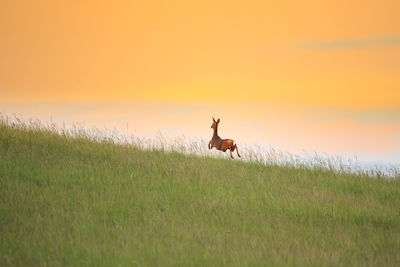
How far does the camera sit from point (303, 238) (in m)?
11.5

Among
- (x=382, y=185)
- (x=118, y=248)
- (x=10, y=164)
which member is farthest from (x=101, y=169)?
(x=382, y=185)

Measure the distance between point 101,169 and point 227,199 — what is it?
381cm

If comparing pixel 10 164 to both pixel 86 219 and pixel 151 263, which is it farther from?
pixel 151 263

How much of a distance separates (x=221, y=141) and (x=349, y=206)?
4763 mm

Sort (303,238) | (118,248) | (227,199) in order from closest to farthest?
(118,248), (303,238), (227,199)

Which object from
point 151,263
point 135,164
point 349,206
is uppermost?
point 135,164

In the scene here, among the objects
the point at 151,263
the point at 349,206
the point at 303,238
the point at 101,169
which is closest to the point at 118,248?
the point at 151,263

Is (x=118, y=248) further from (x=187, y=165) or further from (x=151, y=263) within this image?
(x=187, y=165)

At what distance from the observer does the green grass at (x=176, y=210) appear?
9.97 metres

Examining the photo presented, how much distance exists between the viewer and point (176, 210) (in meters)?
12.6

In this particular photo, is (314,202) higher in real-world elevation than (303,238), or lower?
higher

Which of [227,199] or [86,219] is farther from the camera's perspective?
[227,199]

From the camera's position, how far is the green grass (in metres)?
9.97

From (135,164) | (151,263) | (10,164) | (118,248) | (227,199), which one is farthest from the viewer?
(135,164)
